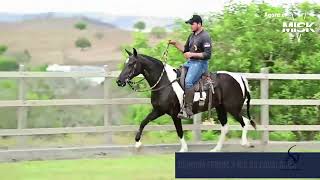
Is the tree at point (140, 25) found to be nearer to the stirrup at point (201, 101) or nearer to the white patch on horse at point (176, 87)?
the white patch on horse at point (176, 87)

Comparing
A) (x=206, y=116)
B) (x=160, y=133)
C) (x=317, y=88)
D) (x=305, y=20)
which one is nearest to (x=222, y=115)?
(x=206, y=116)

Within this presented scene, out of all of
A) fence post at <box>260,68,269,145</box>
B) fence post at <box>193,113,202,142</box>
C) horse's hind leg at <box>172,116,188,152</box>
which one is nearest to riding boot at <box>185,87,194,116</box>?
horse's hind leg at <box>172,116,188,152</box>

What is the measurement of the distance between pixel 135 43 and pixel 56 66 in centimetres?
178

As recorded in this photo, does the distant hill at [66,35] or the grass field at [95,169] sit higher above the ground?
the distant hill at [66,35]

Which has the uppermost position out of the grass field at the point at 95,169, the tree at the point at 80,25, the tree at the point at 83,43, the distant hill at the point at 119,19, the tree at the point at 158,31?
the distant hill at the point at 119,19

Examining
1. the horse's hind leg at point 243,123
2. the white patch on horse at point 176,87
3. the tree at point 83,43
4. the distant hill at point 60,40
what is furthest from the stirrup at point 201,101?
the tree at point 83,43

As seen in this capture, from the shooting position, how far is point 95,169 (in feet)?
29.3

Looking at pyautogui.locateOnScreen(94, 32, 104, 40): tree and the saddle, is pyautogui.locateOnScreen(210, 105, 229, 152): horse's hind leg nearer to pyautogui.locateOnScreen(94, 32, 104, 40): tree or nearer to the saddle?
the saddle

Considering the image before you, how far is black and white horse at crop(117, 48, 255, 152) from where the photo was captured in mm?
9656

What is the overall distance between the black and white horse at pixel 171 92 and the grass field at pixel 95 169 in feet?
1.49

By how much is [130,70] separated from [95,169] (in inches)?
62.6

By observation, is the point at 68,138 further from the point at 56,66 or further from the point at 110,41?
the point at 110,41

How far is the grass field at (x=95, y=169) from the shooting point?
830 cm

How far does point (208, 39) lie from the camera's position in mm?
9570
